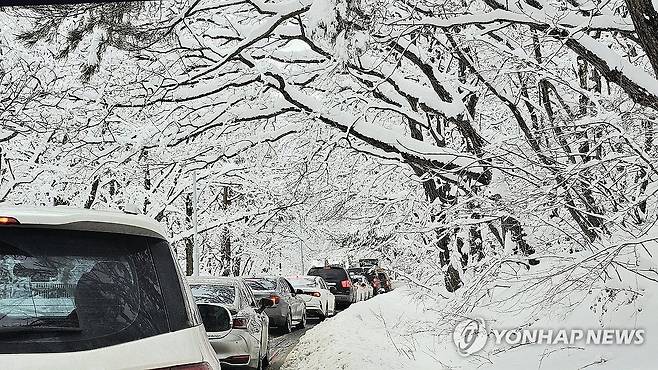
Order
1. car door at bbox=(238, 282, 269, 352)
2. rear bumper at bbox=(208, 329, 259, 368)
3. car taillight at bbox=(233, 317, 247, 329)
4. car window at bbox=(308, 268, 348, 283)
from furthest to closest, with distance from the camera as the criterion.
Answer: car window at bbox=(308, 268, 348, 283)
car door at bbox=(238, 282, 269, 352)
car taillight at bbox=(233, 317, 247, 329)
rear bumper at bbox=(208, 329, 259, 368)

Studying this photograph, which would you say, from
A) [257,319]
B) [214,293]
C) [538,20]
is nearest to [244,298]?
[257,319]

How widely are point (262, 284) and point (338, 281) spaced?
11.0m

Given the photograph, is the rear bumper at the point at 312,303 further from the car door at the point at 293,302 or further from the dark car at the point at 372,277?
the dark car at the point at 372,277

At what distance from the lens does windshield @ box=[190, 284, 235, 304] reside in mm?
12461

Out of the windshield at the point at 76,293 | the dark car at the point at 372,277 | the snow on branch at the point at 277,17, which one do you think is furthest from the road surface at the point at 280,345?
the dark car at the point at 372,277

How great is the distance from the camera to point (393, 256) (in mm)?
14906

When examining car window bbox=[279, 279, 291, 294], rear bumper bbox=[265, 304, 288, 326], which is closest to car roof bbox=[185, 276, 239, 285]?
rear bumper bbox=[265, 304, 288, 326]

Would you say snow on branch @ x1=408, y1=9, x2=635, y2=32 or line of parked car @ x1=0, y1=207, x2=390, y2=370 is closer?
line of parked car @ x1=0, y1=207, x2=390, y2=370

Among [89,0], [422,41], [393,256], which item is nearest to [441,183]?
[393,256]

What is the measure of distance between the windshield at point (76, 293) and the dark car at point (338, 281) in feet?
95.6

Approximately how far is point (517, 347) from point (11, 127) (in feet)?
46.3

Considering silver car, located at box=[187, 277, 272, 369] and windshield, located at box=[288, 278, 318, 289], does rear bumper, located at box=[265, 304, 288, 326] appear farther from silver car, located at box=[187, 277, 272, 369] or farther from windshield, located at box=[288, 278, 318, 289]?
silver car, located at box=[187, 277, 272, 369]

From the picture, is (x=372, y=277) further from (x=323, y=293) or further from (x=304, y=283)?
(x=304, y=283)

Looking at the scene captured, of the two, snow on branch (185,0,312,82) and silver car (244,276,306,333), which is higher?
snow on branch (185,0,312,82)
